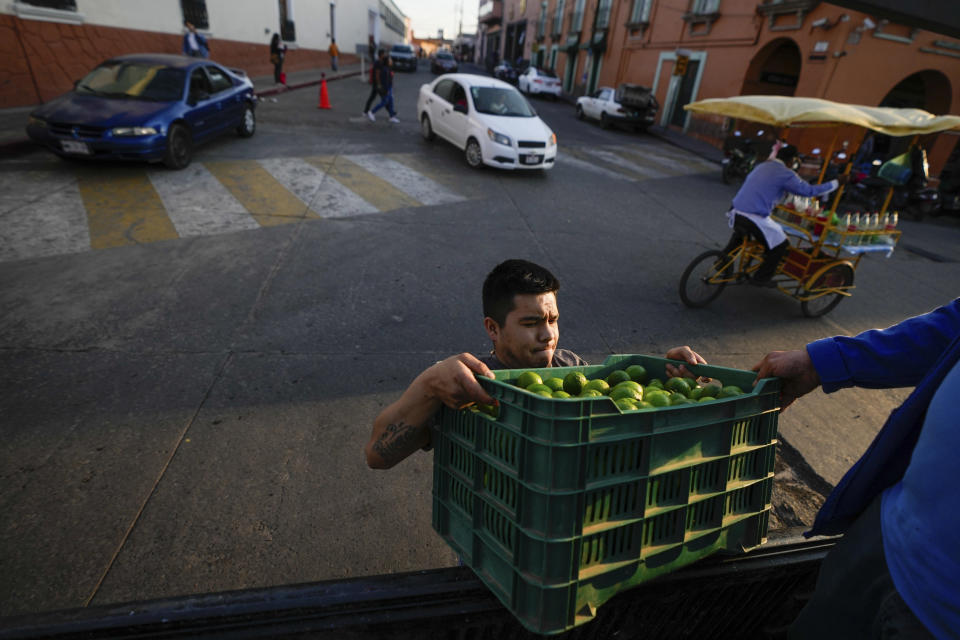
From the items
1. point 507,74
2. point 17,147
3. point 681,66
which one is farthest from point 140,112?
point 507,74

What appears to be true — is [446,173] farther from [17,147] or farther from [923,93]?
[923,93]

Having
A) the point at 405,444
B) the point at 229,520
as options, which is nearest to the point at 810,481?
the point at 405,444

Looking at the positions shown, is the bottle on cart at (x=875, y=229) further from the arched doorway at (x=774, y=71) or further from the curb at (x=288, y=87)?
the curb at (x=288, y=87)

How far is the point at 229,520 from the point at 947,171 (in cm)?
1914

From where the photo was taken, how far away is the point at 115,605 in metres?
1.36

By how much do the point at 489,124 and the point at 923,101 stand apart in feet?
52.6

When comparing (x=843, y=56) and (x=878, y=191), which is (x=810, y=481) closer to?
(x=878, y=191)

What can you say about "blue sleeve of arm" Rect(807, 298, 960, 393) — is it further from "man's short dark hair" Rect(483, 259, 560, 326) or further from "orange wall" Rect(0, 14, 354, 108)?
"orange wall" Rect(0, 14, 354, 108)

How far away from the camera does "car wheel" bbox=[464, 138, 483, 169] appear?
1082 centimetres

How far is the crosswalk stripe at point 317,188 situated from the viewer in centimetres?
775

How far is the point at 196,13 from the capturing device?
17984 millimetres

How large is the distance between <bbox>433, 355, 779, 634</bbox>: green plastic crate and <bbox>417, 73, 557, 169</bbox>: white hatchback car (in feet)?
31.7

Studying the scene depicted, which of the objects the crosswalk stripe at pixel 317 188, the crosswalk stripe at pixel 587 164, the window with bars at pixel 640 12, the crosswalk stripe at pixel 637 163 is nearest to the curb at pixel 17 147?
the crosswalk stripe at pixel 317 188

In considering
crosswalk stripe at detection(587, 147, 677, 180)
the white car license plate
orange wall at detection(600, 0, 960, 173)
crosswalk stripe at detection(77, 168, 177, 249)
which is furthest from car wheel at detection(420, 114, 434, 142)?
orange wall at detection(600, 0, 960, 173)
